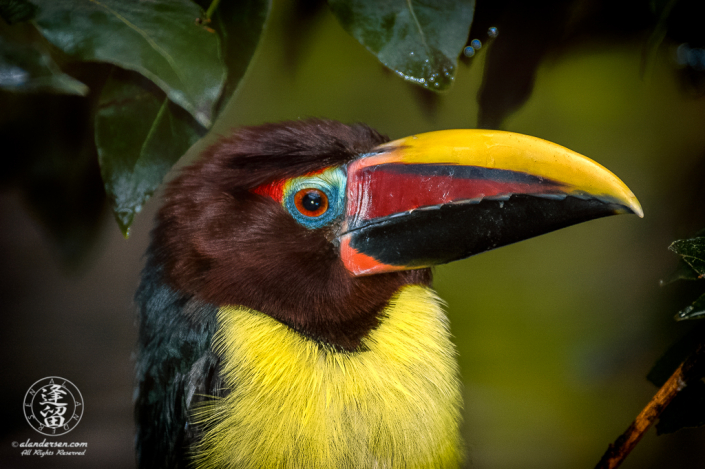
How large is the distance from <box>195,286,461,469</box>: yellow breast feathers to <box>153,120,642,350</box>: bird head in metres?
0.06

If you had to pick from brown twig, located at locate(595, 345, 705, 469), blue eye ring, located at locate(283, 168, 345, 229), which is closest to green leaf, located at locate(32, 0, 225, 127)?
blue eye ring, located at locate(283, 168, 345, 229)

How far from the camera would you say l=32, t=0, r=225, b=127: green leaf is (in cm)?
104

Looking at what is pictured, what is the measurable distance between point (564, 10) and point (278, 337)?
1043 mm

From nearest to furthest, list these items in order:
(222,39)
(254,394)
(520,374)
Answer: (254,394) < (222,39) < (520,374)

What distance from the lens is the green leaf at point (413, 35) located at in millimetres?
1095

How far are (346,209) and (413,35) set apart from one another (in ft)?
1.44

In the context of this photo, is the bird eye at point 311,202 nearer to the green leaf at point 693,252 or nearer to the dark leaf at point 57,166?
the dark leaf at point 57,166

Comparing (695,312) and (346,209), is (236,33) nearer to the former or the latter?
(346,209)

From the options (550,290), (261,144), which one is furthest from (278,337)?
(550,290)

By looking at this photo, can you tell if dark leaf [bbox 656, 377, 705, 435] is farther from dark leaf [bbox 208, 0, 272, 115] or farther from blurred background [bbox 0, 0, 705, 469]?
dark leaf [bbox 208, 0, 272, 115]

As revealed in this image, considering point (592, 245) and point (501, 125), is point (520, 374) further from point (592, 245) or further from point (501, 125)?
point (501, 125)

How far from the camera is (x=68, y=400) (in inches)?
47.0

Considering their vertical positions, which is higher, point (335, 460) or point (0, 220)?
point (0, 220)

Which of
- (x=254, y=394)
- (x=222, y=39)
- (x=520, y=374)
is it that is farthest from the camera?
(x=520, y=374)
